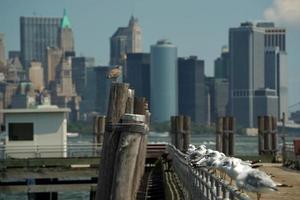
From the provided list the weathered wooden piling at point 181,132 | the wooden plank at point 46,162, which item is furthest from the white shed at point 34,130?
the weathered wooden piling at point 181,132

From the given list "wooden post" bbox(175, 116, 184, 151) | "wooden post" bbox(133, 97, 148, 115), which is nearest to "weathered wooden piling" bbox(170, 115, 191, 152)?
"wooden post" bbox(175, 116, 184, 151)

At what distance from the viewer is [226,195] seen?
1516 cm

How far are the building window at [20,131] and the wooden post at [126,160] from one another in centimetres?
2959

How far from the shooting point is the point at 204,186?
17.5 metres

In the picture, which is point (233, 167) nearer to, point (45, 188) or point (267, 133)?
point (45, 188)

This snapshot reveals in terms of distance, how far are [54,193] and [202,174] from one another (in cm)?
2587

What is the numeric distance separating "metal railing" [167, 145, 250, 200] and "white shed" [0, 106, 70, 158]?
24.5m

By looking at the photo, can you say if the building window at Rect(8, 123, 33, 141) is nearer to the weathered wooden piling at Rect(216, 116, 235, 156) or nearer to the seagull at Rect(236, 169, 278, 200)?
the weathered wooden piling at Rect(216, 116, 235, 156)

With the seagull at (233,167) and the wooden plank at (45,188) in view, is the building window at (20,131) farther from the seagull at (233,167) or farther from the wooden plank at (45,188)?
the seagull at (233,167)

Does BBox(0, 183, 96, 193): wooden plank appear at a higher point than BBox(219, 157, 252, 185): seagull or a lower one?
lower

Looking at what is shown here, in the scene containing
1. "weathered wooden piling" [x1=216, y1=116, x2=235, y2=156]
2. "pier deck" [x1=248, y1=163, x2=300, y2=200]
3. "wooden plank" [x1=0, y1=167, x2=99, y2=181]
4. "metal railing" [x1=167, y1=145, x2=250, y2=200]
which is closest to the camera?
"metal railing" [x1=167, y1=145, x2=250, y2=200]

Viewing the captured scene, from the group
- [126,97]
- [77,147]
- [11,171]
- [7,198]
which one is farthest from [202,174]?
[7,198]

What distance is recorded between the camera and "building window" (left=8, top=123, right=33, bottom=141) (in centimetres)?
4841

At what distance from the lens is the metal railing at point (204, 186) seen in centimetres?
1491
